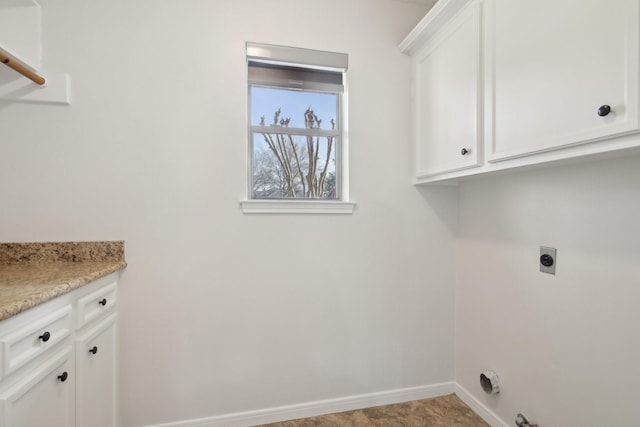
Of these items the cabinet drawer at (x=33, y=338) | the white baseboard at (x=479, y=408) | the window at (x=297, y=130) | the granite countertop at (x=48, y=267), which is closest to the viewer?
the cabinet drawer at (x=33, y=338)

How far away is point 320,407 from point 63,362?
133cm

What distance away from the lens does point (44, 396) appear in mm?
929

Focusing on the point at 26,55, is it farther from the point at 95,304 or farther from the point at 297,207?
the point at 297,207

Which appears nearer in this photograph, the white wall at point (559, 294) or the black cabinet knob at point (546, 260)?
the white wall at point (559, 294)

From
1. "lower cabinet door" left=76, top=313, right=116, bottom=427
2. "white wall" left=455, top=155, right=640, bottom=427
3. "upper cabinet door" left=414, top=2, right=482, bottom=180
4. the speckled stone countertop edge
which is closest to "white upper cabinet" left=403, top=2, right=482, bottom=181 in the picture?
"upper cabinet door" left=414, top=2, right=482, bottom=180

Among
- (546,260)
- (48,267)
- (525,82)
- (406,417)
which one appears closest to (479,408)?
(406,417)

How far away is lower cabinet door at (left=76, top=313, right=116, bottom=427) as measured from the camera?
113cm

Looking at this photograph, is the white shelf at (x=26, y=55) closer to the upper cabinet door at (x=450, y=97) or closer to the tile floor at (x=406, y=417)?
the upper cabinet door at (x=450, y=97)

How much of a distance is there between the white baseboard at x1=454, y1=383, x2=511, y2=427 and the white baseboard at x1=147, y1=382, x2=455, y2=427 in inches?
2.2

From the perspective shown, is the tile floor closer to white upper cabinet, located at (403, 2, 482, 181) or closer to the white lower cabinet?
the white lower cabinet

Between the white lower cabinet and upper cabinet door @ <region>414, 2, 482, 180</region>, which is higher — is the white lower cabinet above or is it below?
below

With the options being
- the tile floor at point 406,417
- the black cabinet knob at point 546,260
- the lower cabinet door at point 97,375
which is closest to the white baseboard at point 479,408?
the tile floor at point 406,417

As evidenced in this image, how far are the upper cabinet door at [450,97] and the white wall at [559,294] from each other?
34cm

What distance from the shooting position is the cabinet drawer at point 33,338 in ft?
2.52
